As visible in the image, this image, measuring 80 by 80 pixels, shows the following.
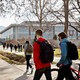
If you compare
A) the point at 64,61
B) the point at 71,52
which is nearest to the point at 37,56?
the point at 64,61

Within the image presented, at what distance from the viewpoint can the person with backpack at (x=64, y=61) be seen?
7.93 metres

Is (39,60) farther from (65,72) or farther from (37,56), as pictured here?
(65,72)

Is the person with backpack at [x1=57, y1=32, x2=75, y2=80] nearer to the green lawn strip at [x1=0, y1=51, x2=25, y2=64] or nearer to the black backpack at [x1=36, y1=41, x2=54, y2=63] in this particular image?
the black backpack at [x1=36, y1=41, x2=54, y2=63]

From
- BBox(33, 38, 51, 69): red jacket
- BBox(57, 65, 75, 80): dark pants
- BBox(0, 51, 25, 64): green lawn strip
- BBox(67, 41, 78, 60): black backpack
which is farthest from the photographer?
BBox(0, 51, 25, 64): green lawn strip

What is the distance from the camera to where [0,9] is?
74.8 feet

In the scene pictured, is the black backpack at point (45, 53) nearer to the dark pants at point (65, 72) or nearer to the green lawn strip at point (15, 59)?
the dark pants at point (65, 72)

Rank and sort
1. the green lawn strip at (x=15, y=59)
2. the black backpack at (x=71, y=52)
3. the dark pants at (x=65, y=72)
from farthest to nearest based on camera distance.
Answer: the green lawn strip at (x=15, y=59), the dark pants at (x=65, y=72), the black backpack at (x=71, y=52)

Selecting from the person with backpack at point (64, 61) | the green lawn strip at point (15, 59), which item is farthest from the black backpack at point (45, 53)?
the green lawn strip at point (15, 59)

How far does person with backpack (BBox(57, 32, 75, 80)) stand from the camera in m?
7.93

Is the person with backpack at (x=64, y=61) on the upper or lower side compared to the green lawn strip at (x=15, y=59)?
upper

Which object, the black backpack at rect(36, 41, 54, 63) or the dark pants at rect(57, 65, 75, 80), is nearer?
the black backpack at rect(36, 41, 54, 63)

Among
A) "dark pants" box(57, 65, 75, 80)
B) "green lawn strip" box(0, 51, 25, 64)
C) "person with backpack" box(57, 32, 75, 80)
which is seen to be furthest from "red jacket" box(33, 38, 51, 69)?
"green lawn strip" box(0, 51, 25, 64)

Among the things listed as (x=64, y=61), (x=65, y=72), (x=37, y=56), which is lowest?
(x=65, y=72)

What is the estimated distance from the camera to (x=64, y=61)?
8.01 m
